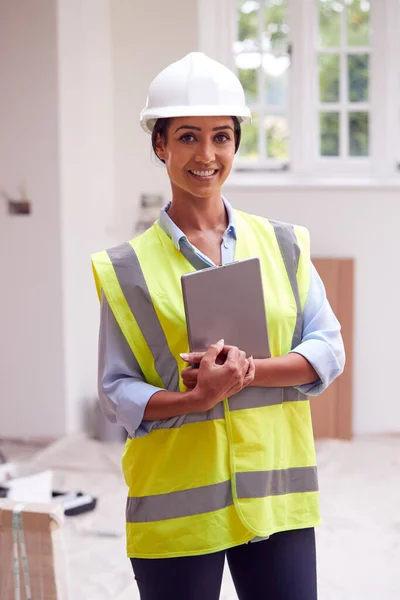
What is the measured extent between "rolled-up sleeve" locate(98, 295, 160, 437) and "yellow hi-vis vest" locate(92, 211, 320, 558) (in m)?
0.02

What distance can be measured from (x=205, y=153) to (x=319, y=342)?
371mm

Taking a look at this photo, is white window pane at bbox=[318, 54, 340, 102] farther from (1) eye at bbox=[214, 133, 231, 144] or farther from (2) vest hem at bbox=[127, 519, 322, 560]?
(2) vest hem at bbox=[127, 519, 322, 560]

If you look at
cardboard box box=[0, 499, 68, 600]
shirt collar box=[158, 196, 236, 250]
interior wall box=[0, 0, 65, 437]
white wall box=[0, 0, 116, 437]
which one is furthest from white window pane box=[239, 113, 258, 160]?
shirt collar box=[158, 196, 236, 250]

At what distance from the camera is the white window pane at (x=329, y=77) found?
498 cm

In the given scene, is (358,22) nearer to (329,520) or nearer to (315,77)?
(315,77)

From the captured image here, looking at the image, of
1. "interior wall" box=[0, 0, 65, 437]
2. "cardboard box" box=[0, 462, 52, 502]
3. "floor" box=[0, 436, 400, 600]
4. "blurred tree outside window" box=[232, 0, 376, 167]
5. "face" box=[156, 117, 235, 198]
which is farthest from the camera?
"blurred tree outside window" box=[232, 0, 376, 167]

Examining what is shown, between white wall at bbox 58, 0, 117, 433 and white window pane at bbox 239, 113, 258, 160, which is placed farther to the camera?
white window pane at bbox 239, 113, 258, 160

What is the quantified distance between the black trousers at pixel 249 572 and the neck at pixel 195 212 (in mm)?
542

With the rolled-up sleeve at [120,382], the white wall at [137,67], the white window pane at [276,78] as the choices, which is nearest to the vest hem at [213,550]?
the rolled-up sleeve at [120,382]

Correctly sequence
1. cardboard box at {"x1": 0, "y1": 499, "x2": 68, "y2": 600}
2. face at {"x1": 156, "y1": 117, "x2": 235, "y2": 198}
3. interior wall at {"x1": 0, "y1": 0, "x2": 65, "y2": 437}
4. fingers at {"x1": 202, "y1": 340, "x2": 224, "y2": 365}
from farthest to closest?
interior wall at {"x1": 0, "y1": 0, "x2": 65, "y2": 437} → cardboard box at {"x1": 0, "y1": 499, "x2": 68, "y2": 600} → face at {"x1": 156, "y1": 117, "x2": 235, "y2": 198} → fingers at {"x1": 202, "y1": 340, "x2": 224, "y2": 365}

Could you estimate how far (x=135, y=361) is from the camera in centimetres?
149

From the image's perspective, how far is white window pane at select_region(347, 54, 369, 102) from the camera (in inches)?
196

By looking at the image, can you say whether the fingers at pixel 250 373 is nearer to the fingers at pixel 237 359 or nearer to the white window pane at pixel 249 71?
the fingers at pixel 237 359

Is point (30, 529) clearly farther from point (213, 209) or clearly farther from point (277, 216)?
point (277, 216)
